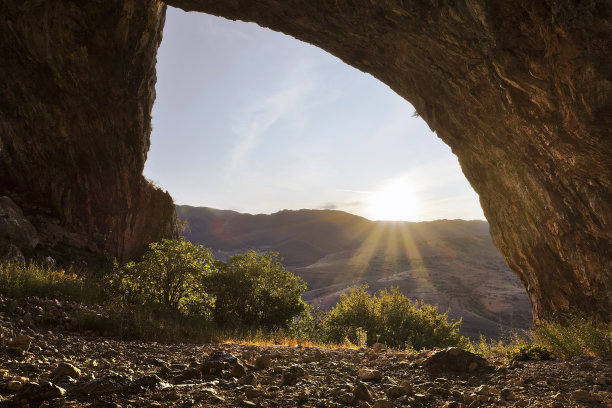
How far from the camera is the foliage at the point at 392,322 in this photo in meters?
18.5

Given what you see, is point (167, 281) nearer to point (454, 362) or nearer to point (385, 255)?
point (454, 362)

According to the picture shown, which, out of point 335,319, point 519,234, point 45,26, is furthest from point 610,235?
point 45,26

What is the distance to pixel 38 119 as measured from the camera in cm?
1773

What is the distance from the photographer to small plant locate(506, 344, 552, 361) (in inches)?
267

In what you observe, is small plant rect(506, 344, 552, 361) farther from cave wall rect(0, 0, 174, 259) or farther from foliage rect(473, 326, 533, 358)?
cave wall rect(0, 0, 174, 259)

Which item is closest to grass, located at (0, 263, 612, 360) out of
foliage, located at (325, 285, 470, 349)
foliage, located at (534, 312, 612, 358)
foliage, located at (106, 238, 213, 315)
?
foliage, located at (534, 312, 612, 358)

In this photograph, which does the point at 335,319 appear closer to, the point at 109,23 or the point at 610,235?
the point at 610,235

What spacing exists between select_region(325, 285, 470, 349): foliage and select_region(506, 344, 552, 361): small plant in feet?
37.8

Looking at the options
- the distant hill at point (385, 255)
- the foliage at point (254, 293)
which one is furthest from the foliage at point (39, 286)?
the distant hill at point (385, 255)

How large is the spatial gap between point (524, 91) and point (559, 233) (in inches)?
209

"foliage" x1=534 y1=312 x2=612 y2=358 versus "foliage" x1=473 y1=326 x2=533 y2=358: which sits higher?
"foliage" x1=534 y1=312 x2=612 y2=358

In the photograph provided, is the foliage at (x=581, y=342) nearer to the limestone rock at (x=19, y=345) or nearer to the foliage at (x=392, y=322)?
the limestone rock at (x=19, y=345)

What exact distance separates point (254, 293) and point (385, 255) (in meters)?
76.5

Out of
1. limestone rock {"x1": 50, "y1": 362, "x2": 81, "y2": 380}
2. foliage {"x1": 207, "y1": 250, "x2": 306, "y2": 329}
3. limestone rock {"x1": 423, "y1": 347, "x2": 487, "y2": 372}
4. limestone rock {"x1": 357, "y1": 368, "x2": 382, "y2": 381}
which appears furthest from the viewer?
foliage {"x1": 207, "y1": 250, "x2": 306, "y2": 329}
